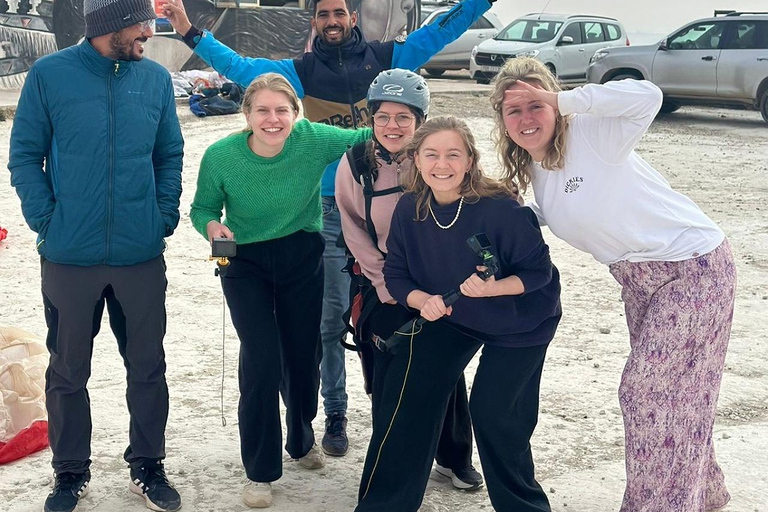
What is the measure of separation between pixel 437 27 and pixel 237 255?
1.71m

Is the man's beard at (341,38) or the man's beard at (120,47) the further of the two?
the man's beard at (341,38)

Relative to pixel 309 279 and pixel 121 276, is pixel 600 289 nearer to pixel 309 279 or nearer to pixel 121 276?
pixel 309 279

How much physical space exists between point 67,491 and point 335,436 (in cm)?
129

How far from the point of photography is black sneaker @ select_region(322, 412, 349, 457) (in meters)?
4.75

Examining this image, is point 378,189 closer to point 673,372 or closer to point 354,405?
point 673,372

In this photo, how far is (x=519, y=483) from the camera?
380 centimetres

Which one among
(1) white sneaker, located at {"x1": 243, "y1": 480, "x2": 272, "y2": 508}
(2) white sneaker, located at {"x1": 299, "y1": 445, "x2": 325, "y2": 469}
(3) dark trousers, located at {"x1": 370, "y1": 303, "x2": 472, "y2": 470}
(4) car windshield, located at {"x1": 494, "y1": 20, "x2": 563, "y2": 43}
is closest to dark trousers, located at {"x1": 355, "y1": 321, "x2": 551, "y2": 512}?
(3) dark trousers, located at {"x1": 370, "y1": 303, "x2": 472, "y2": 470}

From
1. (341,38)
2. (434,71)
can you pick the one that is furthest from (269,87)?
(434,71)

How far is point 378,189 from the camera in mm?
3984

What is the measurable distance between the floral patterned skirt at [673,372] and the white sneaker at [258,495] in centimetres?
151

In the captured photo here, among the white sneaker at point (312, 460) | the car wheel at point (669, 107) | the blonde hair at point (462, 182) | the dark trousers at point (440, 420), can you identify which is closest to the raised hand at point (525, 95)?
the blonde hair at point (462, 182)

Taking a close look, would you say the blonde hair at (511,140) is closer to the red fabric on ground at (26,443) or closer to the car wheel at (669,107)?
the red fabric on ground at (26,443)

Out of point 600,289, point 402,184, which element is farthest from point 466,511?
point 600,289

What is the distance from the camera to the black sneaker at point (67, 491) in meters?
4.06
